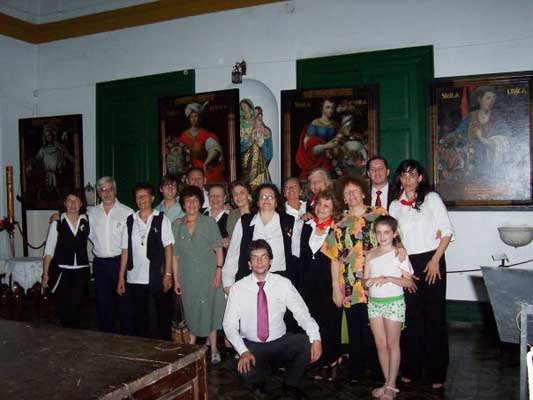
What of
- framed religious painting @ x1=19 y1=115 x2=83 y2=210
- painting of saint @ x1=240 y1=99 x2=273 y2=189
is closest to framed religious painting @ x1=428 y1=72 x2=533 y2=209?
painting of saint @ x1=240 y1=99 x2=273 y2=189

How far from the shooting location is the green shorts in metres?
3.85

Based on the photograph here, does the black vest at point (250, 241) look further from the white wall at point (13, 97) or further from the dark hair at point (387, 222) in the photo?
the white wall at point (13, 97)

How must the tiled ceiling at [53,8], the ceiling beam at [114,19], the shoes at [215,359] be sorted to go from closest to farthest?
the shoes at [215,359]
the ceiling beam at [114,19]
the tiled ceiling at [53,8]

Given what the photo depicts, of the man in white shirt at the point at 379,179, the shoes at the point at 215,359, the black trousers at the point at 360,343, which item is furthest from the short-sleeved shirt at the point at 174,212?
the black trousers at the point at 360,343

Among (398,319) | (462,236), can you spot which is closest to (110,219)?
A: (398,319)

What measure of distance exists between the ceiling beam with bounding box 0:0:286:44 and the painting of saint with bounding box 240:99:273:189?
154 cm

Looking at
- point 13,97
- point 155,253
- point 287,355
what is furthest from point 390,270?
point 13,97

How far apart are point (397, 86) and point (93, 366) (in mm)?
5850

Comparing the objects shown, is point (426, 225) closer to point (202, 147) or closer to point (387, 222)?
point (387, 222)

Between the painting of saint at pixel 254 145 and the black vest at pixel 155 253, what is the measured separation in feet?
9.32

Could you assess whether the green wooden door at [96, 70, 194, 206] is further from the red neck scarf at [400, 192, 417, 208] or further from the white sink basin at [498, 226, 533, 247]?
the white sink basin at [498, 226, 533, 247]

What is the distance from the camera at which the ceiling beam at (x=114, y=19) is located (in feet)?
26.2

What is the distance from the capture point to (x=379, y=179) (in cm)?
470

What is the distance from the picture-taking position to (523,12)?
617 centimetres
